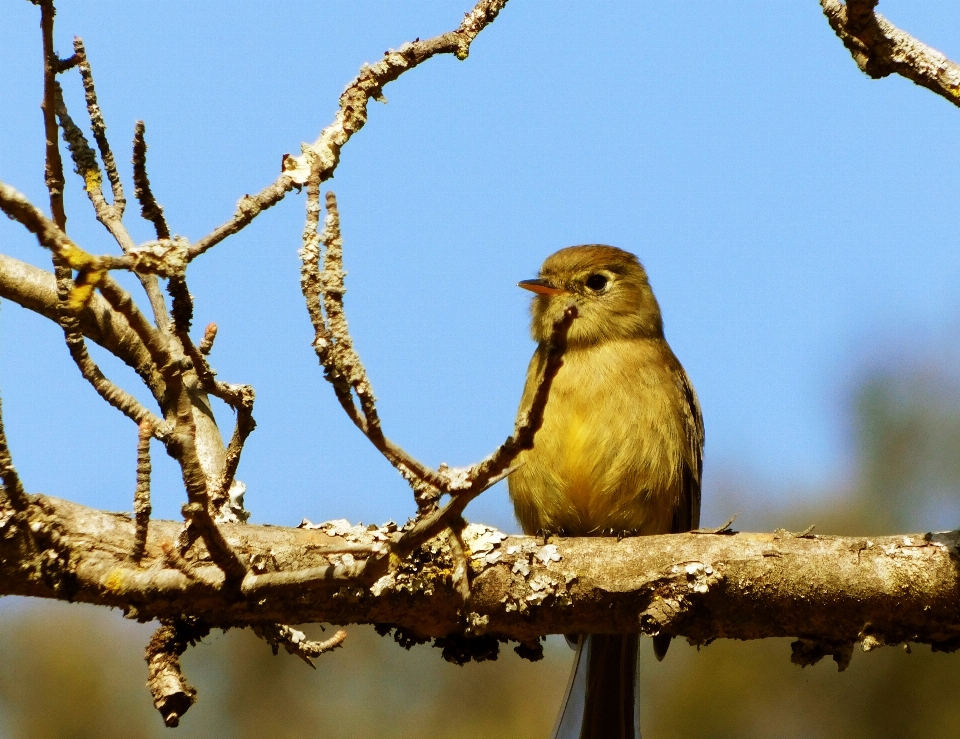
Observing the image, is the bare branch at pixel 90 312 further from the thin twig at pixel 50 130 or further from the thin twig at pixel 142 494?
the thin twig at pixel 50 130

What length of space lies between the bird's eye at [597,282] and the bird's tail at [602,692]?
186cm

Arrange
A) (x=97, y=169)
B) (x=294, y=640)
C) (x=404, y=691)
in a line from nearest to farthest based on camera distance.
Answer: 1. (x=294, y=640)
2. (x=97, y=169)
3. (x=404, y=691)

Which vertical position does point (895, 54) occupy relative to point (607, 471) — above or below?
above

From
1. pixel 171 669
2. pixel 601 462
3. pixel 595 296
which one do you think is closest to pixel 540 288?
pixel 595 296

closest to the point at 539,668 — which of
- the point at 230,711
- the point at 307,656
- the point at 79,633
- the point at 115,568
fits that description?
the point at 230,711

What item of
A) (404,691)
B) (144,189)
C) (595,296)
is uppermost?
(595,296)

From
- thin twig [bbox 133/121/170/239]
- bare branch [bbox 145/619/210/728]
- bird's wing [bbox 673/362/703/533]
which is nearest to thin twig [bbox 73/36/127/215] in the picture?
thin twig [bbox 133/121/170/239]

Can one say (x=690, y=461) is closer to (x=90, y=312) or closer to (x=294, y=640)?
(x=294, y=640)

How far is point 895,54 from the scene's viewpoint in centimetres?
327

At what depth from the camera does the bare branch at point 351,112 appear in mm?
2973

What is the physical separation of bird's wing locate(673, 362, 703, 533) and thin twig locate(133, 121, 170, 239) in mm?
3195

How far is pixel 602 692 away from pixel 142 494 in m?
2.85

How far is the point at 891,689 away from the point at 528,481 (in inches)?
223

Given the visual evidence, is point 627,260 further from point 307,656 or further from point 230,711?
point 230,711
